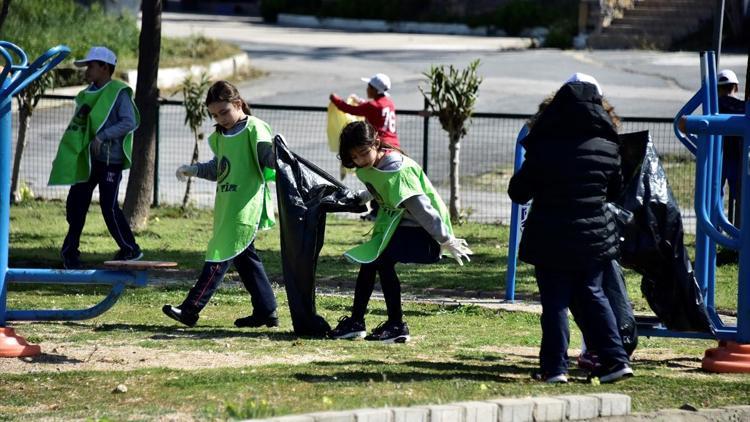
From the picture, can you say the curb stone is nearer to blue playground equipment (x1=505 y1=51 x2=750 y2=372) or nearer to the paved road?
blue playground equipment (x1=505 y1=51 x2=750 y2=372)

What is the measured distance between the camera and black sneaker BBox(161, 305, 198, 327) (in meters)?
8.69

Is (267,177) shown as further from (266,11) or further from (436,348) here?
(266,11)

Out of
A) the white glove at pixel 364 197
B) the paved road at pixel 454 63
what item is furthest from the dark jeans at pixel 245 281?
the paved road at pixel 454 63

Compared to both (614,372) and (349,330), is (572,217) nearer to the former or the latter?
(614,372)

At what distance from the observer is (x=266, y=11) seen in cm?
4762

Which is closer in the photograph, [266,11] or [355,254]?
[355,254]

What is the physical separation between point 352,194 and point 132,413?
2.72 meters

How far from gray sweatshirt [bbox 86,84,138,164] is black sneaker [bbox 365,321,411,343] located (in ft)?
10.6

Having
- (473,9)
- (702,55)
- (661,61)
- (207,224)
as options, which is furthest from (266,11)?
(702,55)

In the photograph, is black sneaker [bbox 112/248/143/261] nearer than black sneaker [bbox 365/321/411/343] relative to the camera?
No

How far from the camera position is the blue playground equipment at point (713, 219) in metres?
7.56

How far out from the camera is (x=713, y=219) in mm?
8109

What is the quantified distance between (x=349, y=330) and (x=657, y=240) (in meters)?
2.08

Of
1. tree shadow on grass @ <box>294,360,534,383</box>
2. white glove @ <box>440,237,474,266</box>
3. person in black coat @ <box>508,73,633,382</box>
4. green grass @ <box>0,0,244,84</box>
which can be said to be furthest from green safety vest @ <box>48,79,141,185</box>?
green grass @ <box>0,0,244,84</box>
